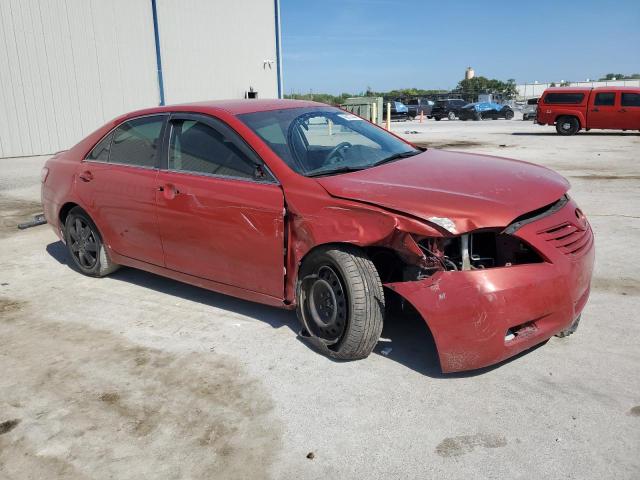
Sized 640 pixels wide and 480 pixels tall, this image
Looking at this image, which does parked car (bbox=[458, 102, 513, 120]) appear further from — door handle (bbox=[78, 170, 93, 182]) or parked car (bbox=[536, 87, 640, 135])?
door handle (bbox=[78, 170, 93, 182])

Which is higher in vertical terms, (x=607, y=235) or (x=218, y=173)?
(x=218, y=173)

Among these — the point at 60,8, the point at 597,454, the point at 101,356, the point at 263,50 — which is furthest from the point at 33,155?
the point at 597,454

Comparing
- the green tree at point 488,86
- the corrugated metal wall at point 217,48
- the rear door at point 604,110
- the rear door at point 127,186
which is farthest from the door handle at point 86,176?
the green tree at point 488,86

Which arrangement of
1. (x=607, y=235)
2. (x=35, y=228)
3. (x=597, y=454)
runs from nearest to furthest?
(x=597, y=454)
(x=607, y=235)
(x=35, y=228)

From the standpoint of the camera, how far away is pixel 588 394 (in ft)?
10.1

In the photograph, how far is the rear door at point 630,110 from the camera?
65.9 ft

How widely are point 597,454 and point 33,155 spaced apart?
18059 mm

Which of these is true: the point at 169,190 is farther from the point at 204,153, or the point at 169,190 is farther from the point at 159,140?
the point at 159,140

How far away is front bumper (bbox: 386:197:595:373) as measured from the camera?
9.69 ft

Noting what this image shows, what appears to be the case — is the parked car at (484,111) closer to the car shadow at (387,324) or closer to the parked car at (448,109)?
the parked car at (448,109)

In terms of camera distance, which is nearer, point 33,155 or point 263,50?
point 33,155

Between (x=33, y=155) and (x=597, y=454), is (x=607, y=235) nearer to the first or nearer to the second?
(x=597, y=454)

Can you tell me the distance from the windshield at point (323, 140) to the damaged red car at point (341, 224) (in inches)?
0.6

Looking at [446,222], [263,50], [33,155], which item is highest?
[263,50]
